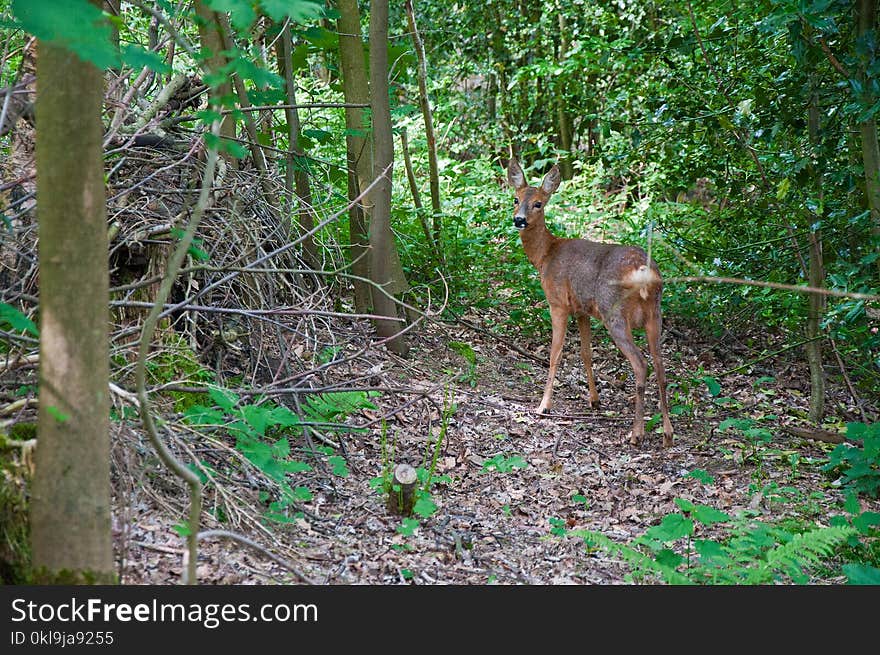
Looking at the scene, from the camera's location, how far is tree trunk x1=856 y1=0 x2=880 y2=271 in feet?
18.7

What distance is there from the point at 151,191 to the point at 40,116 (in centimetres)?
326

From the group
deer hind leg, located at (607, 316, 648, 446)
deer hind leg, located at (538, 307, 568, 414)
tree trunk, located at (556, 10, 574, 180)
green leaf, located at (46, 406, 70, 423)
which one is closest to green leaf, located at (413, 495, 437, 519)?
green leaf, located at (46, 406, 70, 423)

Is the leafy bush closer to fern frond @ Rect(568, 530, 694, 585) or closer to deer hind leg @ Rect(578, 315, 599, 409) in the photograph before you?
fern frond @ Rect(568, 530, 694, 585)

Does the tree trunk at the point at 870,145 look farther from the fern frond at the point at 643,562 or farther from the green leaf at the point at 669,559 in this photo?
the fern frond at the point at 643,562

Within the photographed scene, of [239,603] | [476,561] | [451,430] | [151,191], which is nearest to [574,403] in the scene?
[451,430]

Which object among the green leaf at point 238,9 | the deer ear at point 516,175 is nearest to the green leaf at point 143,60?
the green leaf at point 238,9

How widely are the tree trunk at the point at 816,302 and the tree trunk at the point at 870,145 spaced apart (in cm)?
44

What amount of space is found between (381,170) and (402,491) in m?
3.15

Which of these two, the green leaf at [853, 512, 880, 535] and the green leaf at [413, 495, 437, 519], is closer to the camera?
the green leaf at [413, 495, 437, 519]

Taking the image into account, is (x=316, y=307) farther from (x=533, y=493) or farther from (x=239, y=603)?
(x=239, y=603)

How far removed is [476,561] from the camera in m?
4.61

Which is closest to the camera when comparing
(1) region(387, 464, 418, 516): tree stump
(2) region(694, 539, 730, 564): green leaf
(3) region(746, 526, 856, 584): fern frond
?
(3) region(746, 526, 856, 584): fern frond

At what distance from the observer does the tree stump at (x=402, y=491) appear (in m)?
4.84

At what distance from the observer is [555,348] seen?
25.2 feet
